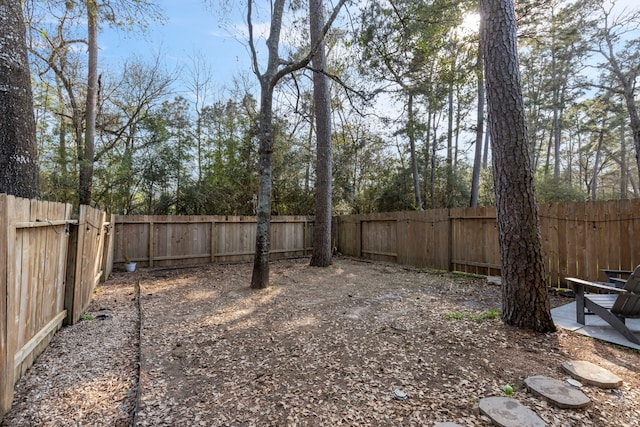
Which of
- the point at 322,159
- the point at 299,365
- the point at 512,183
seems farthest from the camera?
the point at 322,159

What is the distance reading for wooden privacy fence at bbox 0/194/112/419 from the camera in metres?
1.70

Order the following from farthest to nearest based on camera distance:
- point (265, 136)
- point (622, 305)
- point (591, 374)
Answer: point (265, 136), point (622, 305), point (591, 374)

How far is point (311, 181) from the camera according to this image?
9875mm

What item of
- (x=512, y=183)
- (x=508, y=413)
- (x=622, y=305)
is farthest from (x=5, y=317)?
(x=622, y=305)

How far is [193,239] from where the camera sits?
738 cm

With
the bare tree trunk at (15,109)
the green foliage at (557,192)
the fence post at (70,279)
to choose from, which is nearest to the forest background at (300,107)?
the green foliage at (557,192)

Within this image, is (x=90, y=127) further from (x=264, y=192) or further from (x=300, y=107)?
(x=300, y=107)

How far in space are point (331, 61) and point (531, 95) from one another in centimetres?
1018

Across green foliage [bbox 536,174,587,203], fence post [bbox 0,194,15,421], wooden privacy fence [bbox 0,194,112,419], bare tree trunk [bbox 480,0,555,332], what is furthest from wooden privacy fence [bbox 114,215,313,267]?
green foliage [bbox 536,174,587,203]

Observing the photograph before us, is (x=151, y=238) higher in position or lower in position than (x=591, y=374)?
higher

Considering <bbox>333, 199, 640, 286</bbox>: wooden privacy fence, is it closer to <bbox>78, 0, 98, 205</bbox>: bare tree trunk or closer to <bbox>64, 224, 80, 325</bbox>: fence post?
<bbox>64, 224, 80, 325</bbox>: fence post

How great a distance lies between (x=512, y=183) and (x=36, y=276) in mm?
4173

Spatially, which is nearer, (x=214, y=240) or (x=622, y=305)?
(x=622, y=305)

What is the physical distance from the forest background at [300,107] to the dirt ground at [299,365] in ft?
12.0
